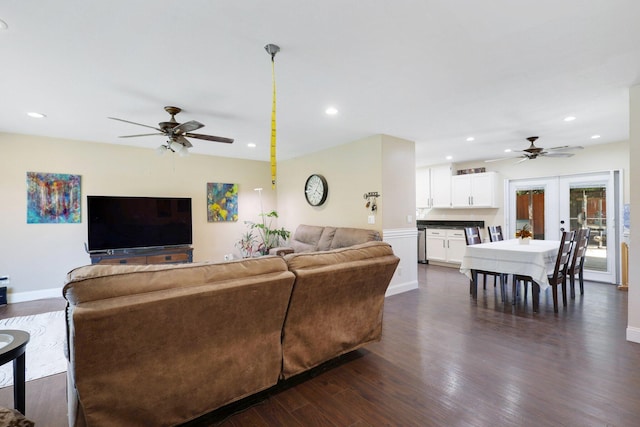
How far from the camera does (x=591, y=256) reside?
5453 mm

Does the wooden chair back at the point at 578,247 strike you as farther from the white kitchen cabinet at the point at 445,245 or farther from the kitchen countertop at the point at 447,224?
the kitchen countertop at the point at 447,224

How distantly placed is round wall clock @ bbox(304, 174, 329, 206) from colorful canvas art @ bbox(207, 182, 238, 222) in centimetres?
160

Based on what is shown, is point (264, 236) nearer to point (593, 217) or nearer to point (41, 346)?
point (41, 346)

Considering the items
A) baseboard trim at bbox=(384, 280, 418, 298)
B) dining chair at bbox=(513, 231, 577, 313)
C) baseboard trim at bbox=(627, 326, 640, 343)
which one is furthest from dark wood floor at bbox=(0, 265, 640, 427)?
baseboard trim at bbox=(384, 280, 418, 298)

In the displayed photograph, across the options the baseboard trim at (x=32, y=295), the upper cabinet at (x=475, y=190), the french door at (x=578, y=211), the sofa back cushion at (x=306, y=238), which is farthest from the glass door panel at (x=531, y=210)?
the baseboard trim at (x=32, y=295)

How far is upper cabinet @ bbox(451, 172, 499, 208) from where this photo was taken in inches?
254

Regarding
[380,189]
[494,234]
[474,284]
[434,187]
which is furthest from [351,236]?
[434,187]

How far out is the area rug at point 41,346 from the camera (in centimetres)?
248

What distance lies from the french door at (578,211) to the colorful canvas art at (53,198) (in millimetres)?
8099

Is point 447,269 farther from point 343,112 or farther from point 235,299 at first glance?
point 235,299

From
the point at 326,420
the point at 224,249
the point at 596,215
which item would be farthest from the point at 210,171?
the point at 596,215

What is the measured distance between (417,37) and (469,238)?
3.59 meters

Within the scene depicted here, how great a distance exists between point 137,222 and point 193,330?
Answer: 13.6 feet

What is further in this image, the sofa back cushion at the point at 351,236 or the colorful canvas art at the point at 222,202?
the colorful canvas art at the point at 222,202
